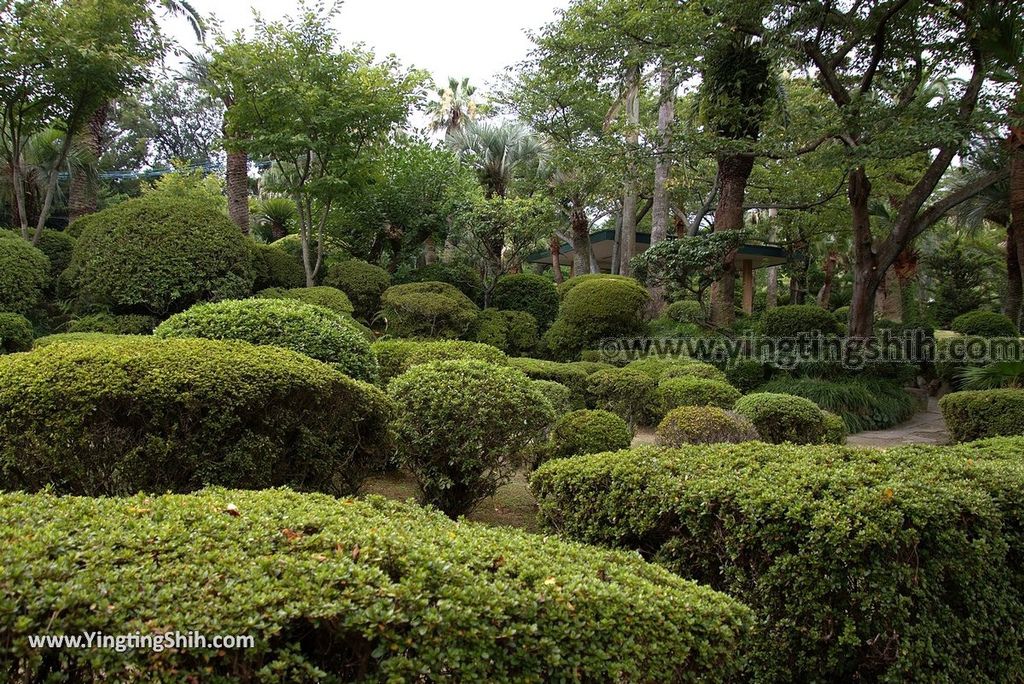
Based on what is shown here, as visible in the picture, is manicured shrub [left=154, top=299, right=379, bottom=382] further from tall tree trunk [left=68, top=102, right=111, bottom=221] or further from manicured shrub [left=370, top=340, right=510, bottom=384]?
tall tree trunk [left=68, top=102, right=111, bottom=221]

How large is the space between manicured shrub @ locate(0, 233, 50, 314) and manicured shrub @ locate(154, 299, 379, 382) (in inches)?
210

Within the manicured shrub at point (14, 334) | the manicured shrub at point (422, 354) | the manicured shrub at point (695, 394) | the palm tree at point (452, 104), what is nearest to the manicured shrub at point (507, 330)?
the manicured shrub at point (695, 394)

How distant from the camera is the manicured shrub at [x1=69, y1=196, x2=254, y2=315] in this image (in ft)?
33.4

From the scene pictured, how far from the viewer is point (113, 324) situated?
981 cm

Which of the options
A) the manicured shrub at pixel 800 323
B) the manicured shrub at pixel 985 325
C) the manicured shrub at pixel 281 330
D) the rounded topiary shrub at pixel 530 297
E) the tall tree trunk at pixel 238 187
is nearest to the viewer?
the manicured shrub at pixel 281 330

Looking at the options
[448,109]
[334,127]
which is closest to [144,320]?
[334,127]

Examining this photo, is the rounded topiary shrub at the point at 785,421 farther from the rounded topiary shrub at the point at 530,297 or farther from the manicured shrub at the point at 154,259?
the manicured shrub at the point at 154,259

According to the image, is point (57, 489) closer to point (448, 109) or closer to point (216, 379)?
point (216, 379)

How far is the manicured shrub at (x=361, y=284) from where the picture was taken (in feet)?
42.8

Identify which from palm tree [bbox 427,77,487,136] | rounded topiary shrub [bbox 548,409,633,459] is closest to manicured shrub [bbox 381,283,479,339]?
rounded topiary shrub [bbox 548,409,633,459]

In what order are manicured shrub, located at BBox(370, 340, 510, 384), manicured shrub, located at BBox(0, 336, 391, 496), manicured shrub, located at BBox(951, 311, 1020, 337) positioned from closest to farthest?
manicured shrub, located at BBox(0, 336, 391, 496), manicured shrub, located at BBox(370, 340, 510, 384), manicured shrub, located at BBox(951, 311, 1020, 337)

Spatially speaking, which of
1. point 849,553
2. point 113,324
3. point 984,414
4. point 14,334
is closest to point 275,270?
point 113,324

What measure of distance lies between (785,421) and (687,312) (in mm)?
7111

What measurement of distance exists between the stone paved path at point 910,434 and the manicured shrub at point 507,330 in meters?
6.12
